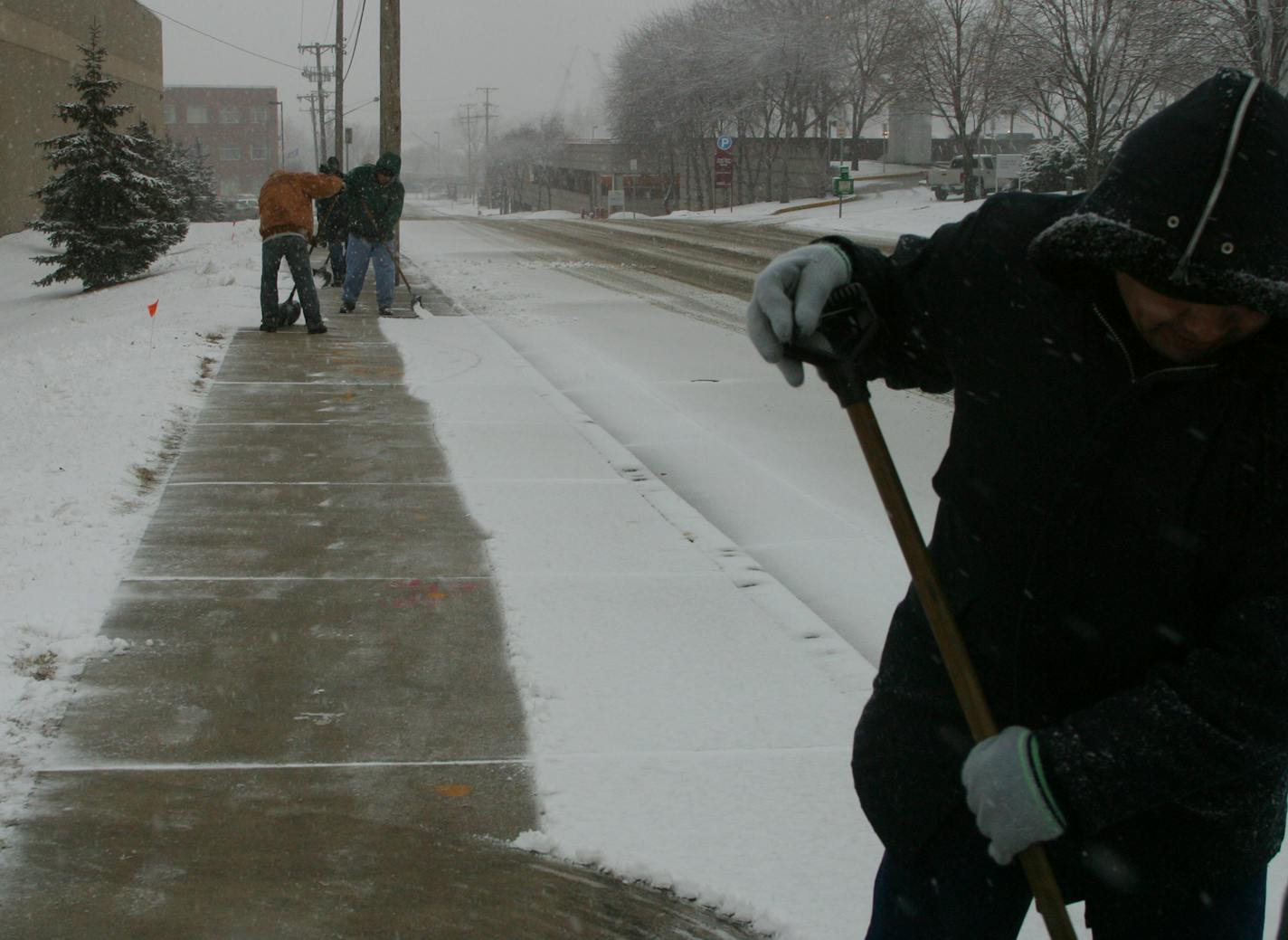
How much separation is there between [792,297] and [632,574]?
11.5ft

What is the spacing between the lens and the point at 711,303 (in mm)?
18062

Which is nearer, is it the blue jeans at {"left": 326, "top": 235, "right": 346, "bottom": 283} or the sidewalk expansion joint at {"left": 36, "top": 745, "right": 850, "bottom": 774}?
the sidewalk expansion joint at {"left": 36, "top": 745, "right": 850, "bottom": 774}

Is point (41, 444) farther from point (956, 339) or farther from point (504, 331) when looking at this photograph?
point (504, 331)

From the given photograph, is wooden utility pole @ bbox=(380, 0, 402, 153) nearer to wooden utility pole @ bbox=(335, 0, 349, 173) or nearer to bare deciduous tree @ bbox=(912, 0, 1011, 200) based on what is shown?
wooden utility pole @ bbox=(335, 0, 349, 173)

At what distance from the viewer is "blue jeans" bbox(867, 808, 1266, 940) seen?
1.82 meters

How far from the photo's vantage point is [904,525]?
1981 mm

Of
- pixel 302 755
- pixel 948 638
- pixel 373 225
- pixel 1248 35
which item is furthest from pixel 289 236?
pixel 1248 35

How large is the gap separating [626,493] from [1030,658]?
502 cm

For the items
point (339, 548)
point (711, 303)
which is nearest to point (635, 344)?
point (711, 303)

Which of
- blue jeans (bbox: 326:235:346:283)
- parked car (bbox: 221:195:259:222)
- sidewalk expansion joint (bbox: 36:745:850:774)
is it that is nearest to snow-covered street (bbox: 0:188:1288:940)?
sidewalk expansion joint (bbox: 36:745:850:774)

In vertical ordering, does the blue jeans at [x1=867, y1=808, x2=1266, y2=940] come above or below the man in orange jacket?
below

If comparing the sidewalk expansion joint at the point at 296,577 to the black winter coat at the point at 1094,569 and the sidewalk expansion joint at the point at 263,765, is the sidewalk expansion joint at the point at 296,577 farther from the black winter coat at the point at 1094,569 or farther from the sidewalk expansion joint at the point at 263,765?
the black winter coat at the point at 1094,569

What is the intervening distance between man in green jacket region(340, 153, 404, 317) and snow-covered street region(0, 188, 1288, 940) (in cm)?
158

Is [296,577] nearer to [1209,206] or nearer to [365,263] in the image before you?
[1209,206]
